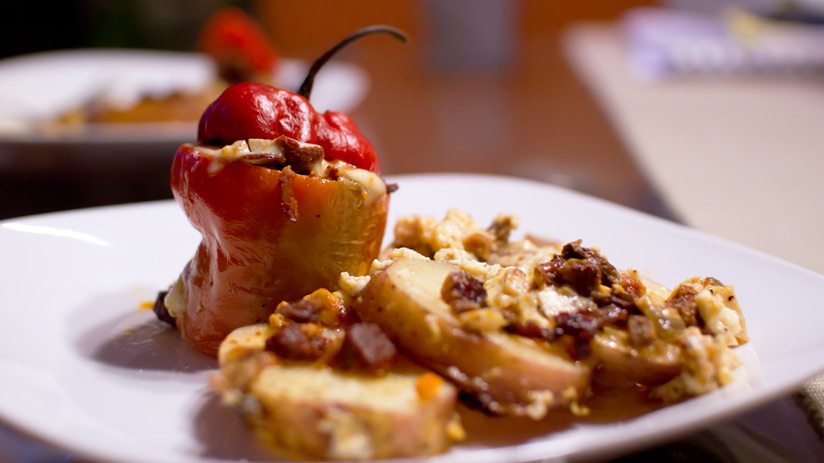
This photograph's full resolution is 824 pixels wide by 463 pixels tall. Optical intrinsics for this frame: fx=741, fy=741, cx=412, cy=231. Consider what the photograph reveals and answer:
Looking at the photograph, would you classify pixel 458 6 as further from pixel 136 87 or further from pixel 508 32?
pixel 136 87

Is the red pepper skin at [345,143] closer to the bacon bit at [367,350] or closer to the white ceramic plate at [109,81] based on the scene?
the bacon bit at [367,350]

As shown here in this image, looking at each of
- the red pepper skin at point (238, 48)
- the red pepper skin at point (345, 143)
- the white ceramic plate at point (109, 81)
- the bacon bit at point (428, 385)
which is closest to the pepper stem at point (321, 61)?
the red pepper skin at point (345, 143)

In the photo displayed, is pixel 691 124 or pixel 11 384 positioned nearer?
pixel 11 384

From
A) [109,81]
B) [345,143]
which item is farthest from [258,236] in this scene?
[109,81]

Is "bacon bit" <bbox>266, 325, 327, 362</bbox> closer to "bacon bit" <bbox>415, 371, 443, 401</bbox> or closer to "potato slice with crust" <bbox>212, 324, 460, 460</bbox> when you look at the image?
"potato slice with crust" <bbox>212, 324, 460, 460</bbox>

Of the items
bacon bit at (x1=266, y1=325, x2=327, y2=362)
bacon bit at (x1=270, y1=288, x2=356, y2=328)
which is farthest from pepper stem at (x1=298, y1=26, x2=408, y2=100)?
bacon bit at (x1=266, y1=325, x2=327, y2=362)

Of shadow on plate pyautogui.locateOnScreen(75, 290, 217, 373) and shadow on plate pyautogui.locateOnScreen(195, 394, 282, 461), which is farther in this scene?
shadow on plate pyautogui.locateOnScreen(75, 290, 217, 373)

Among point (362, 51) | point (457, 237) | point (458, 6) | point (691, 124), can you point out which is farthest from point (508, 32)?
point (457, 237)

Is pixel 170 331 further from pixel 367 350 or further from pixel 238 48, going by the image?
pixel 238 48
